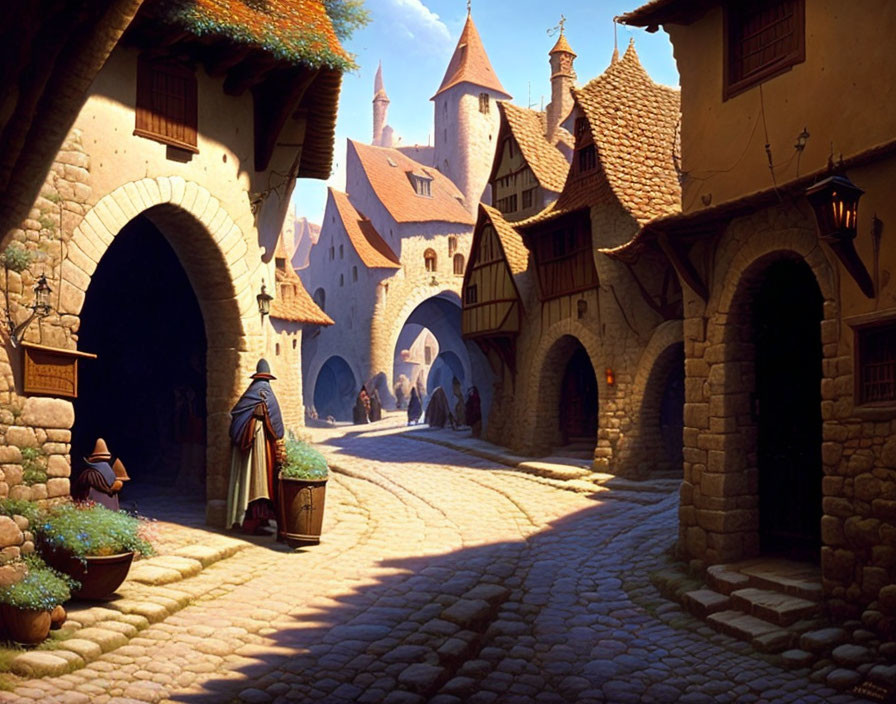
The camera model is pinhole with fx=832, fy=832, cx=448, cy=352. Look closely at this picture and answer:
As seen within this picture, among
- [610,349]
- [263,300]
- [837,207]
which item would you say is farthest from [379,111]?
[837,207]

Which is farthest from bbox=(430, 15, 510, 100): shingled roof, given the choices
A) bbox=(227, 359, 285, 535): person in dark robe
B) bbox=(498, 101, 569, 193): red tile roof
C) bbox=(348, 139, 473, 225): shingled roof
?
bbox=(227, 359, 285, 535): person in dark robe

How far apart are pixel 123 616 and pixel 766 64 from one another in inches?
313

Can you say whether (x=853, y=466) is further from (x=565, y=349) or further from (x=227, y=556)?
(x=565, y=349)

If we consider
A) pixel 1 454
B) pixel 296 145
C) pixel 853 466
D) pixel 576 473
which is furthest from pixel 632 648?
pixel 576 473

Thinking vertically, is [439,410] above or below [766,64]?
below

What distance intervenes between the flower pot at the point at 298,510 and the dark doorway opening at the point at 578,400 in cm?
1059

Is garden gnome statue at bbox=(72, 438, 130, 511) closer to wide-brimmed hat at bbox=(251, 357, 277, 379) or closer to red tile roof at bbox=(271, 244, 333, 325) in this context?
wide-brimmed hat at bbox=(251, 357, 277, 379)

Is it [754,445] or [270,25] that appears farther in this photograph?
[270,25]

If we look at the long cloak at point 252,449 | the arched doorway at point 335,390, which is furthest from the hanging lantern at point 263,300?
the arched doorway at point 335,390

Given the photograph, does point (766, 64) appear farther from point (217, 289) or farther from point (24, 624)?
point (24, 624)

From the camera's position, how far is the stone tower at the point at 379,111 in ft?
260

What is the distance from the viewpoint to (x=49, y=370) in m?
7.50

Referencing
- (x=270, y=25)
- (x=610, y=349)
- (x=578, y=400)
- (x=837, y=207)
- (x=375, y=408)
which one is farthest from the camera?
(x=375, y=408)

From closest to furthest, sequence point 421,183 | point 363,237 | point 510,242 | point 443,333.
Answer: point 510,242, point 363,237, point 443,333, point 421,183
